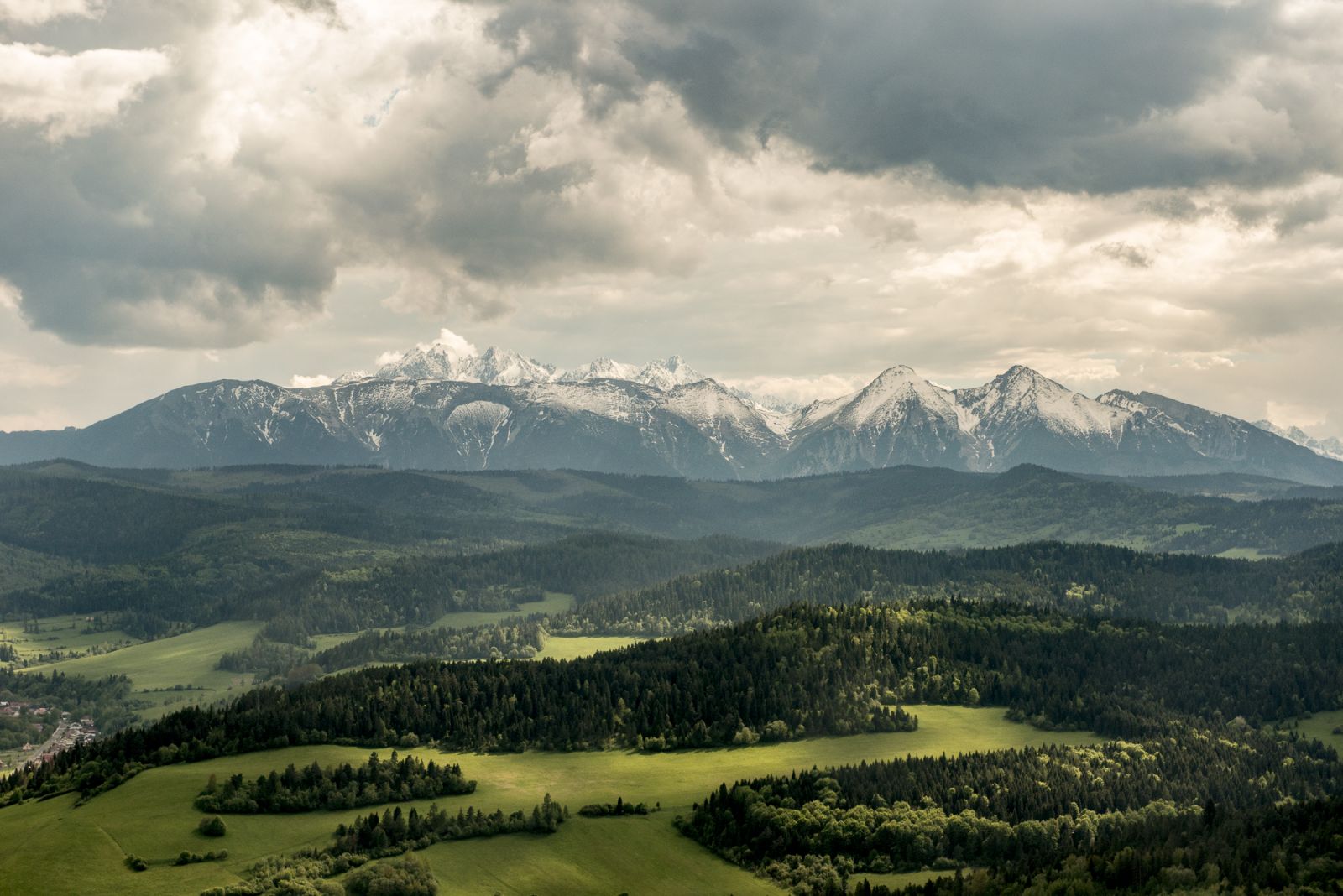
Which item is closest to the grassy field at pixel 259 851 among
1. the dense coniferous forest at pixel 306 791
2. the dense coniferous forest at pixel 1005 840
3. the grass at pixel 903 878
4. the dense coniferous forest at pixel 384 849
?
the dense coniferous forest at pixel 384 849

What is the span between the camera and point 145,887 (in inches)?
5925

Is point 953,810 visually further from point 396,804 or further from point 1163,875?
point 396,804

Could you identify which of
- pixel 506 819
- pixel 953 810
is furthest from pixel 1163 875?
pixel 506 819

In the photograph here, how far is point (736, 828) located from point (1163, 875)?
66295mm

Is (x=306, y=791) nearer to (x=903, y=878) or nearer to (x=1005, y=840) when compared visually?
(x=903, y=878)

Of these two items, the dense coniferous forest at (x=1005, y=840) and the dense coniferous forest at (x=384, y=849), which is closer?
the dense coniferous forest at (x=384, y=849)

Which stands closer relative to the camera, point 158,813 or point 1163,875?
point 1163,875

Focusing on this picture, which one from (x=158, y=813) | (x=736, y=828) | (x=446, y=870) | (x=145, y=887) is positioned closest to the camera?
(x=145, y=887)

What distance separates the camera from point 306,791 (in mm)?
190000

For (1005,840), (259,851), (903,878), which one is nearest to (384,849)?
(259,851)

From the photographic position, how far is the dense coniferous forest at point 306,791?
183500mm

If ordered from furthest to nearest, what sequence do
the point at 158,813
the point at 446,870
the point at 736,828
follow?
the point at 736,828, the point at 158,813, the point at 446,870

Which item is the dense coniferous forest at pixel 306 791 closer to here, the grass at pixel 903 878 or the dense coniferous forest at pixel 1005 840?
the dense coniferous forest at pixel 1005 840

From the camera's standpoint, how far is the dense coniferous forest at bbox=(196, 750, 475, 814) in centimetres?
18350
